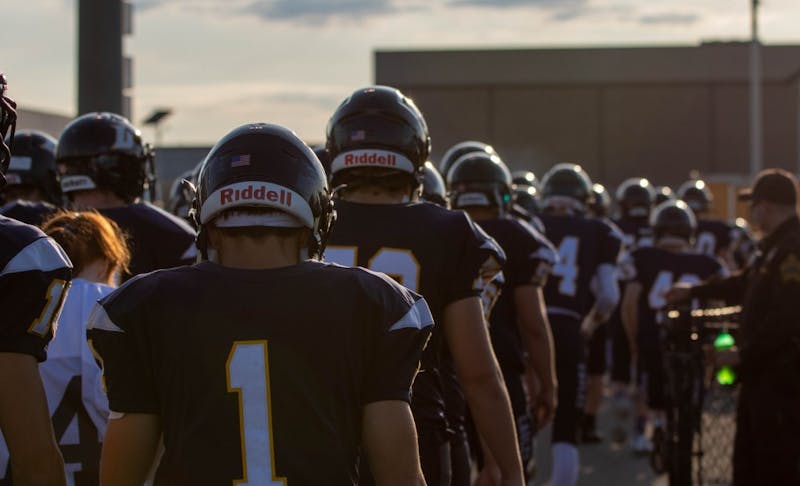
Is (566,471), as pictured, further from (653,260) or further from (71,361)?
(71,361)

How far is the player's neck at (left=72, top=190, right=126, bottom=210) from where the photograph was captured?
5.94 m

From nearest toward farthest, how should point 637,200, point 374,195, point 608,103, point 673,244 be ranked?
1. point 374,195
2. point 673,244
3. point 637,200
4. point 608,103

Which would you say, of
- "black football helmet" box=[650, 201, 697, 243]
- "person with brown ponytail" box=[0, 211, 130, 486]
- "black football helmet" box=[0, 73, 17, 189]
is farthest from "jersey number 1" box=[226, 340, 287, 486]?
"black football helmet" box=[650, 201, 697, 243]

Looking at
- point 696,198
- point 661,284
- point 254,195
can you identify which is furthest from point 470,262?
point 696,198

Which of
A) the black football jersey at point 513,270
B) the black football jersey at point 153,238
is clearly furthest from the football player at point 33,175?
the black football jersey at point 513,270

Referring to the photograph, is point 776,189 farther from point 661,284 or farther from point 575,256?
point 661,284

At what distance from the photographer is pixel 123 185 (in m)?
6.02

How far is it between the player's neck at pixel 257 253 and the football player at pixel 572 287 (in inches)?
249

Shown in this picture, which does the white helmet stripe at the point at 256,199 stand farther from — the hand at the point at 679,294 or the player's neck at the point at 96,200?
the hand at the point at 679,294

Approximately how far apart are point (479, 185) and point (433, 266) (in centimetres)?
264

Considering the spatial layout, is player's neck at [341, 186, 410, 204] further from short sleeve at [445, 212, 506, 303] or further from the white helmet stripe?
the white helmet stripe

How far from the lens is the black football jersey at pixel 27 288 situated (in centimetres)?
338

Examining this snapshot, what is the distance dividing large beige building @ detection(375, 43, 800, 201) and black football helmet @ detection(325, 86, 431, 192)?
142ft

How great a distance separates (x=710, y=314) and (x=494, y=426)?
3819mm
